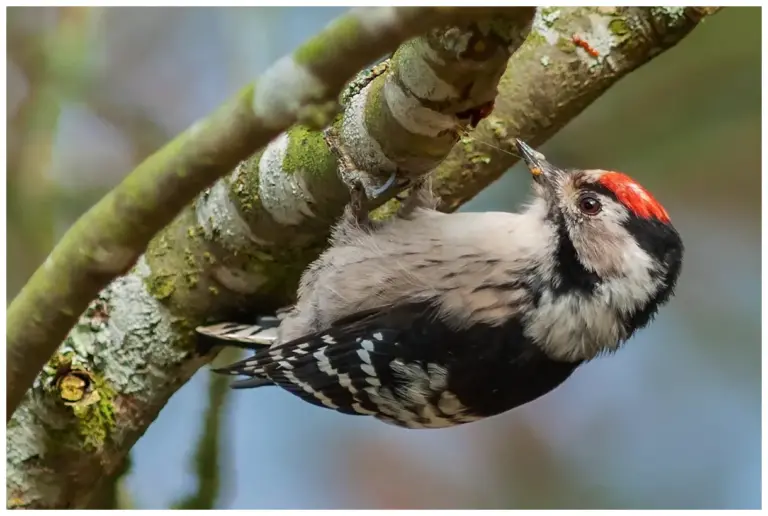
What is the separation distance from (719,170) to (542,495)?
87 cm

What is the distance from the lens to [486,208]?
1.96 m

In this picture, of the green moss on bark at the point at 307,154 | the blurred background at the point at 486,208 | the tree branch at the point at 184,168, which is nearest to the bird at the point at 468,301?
the green moss on bark at the point at 307,154

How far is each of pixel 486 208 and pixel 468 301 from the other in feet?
1.35

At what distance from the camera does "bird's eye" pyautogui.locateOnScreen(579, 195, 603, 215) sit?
157cm

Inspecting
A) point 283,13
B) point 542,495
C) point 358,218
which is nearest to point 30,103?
point 283,13

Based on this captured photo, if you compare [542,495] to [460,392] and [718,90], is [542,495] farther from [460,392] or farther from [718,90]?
[718,90]

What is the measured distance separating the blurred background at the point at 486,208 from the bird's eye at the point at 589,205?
0.25m

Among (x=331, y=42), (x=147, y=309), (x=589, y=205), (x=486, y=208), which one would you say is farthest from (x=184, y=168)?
(x=486, y=208)

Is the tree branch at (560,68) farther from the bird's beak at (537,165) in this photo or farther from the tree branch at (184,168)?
the tree branch at (184,168)

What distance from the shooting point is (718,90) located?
1831 mm

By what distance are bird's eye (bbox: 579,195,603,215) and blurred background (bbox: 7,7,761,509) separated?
25 centimetres

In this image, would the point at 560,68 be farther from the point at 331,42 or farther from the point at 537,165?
the point at 331,42

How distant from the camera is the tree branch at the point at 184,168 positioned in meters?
1.01

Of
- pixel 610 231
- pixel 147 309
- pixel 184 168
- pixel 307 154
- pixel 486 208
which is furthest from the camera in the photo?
pixel 486 208
